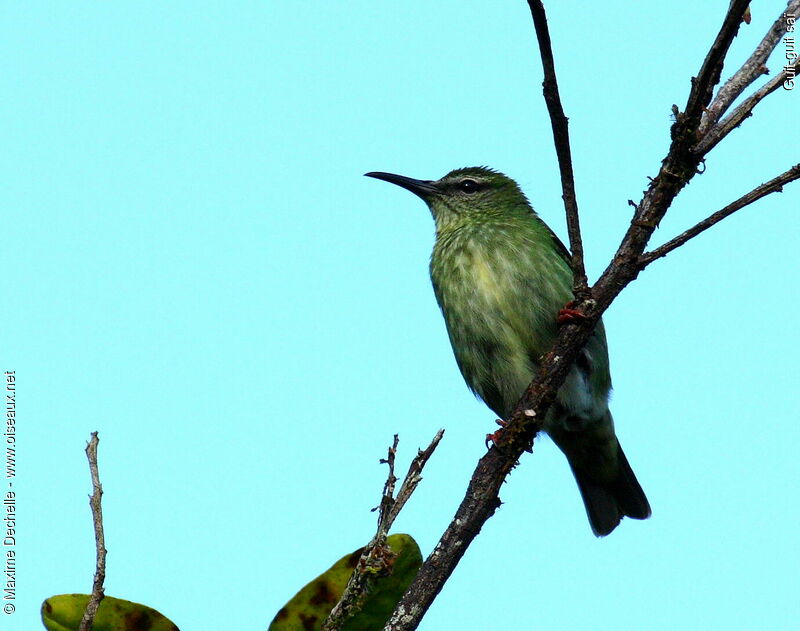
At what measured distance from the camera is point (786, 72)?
3.69 m

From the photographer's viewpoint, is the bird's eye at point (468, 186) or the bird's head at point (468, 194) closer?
the bird's head at point (468, 194)

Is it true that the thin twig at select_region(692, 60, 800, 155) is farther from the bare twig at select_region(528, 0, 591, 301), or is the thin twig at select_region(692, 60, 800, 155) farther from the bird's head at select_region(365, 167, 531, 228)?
the bird's head at select_region(365, 167, 531, 228)

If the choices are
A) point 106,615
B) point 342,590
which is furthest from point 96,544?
point 342,590

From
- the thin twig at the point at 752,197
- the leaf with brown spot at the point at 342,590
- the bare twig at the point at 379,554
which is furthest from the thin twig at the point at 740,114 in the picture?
the leaf with brown spot at the point at 342,590

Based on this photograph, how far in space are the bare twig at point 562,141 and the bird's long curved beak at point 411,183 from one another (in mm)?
3795

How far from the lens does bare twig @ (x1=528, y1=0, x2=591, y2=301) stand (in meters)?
3.13

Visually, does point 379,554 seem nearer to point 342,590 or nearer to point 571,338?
point 342,590

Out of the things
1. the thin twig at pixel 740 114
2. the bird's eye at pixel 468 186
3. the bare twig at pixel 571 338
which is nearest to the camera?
the bare twig at pixel 571 338

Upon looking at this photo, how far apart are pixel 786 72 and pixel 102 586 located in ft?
9.89

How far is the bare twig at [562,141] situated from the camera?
313 cm

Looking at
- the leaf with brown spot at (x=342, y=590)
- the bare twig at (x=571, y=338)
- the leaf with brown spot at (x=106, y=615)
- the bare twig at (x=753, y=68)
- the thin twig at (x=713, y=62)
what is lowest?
the leaf with brown spot at (x=106, y=615)

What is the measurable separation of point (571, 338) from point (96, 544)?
191 cm

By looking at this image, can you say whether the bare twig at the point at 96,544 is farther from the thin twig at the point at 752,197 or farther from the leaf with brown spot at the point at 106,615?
the thin twig at the point at 752,197

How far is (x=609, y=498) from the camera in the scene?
22.8 feet
